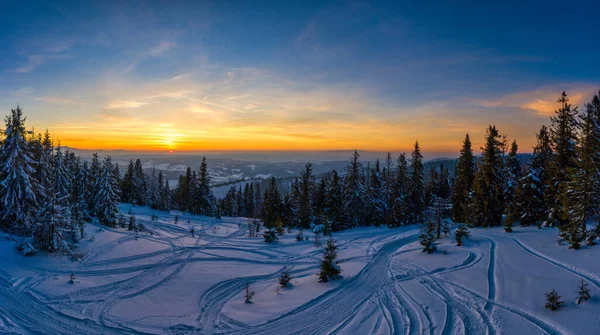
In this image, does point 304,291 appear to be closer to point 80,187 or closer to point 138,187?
point 80,187

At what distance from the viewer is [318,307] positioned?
1105cm

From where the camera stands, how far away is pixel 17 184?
59.5ft

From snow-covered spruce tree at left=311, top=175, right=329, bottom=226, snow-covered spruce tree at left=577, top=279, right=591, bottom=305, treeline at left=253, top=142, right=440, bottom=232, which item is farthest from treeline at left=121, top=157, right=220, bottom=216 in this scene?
snow-covered spruce tree at left=577, top=279, right=591, bottom=305

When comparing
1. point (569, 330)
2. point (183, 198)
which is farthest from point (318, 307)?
point (183, 198)

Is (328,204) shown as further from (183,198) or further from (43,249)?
(183,198)

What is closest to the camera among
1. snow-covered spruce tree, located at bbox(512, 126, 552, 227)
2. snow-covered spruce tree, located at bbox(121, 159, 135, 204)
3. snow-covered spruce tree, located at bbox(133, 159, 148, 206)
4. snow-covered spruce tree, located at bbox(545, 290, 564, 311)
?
snow-covered spruce tree, located at bbox(545, 290, 564, 311)

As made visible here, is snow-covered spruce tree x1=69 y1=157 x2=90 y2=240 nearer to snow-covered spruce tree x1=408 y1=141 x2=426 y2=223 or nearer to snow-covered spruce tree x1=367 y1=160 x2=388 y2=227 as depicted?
snow-covered spruce tree x1=367 y1=160 x2=388 y2=227

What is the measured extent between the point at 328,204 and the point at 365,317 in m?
29.6

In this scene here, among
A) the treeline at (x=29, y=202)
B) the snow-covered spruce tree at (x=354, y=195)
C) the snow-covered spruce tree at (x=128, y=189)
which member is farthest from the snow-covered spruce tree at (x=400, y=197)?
the snow-covered spruce tree at (x=128, y=189)

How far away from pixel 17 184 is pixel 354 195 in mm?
33079

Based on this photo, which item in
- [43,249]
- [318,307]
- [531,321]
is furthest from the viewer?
[43,249]

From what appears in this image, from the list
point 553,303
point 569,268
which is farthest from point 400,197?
point 553,303

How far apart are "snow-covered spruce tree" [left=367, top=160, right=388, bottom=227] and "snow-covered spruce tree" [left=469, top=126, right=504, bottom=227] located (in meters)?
12.4

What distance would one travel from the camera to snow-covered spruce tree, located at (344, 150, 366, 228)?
38.7 meters
